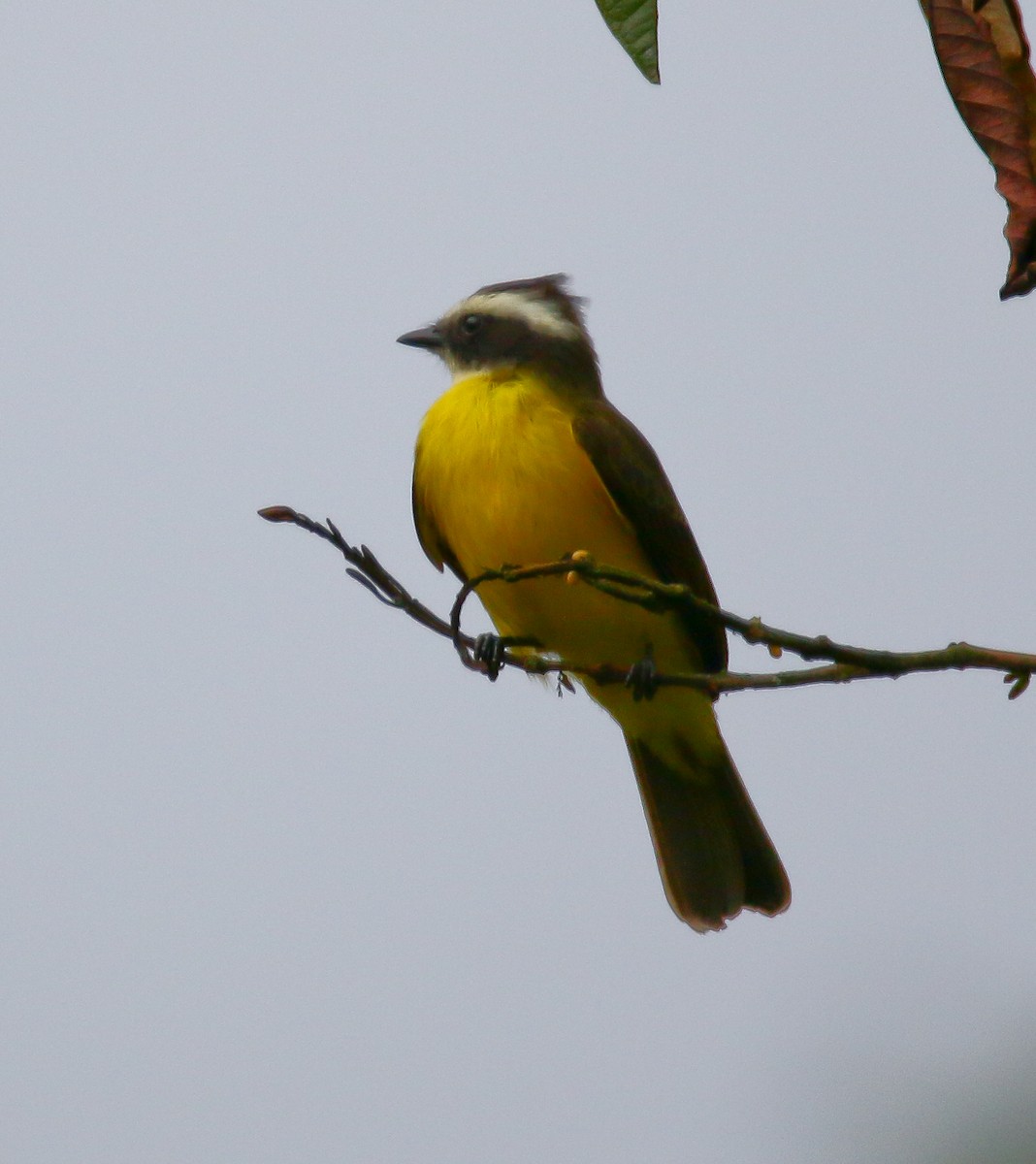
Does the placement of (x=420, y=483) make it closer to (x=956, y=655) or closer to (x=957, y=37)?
(x=956, y=655)

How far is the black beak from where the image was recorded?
5719mm

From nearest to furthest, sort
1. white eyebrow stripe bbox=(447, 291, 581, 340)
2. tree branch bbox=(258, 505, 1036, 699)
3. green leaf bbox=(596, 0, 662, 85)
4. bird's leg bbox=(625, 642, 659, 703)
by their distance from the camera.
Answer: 1. green leaf bbox=(596, 0, 662, 85)
2. tree branch bbox=(258, 505, 1036, 699)
3. bird's leg bbox=(625, 642, 659, 703)
4. white eyebrow stripe bbox=(447, 291, 581, 340)

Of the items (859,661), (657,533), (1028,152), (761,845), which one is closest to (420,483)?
(657,533)

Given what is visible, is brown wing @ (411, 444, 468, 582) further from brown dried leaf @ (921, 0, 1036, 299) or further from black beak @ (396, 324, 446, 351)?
brown dried leaf @ (921, 0, 1036, 299)

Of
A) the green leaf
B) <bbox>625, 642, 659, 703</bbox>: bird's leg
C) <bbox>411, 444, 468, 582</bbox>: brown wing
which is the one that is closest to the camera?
the green leaf

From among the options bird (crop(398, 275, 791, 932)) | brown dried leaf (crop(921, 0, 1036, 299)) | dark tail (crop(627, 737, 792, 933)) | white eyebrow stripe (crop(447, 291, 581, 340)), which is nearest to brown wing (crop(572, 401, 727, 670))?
bird (crop(398, 275, 791, 932))

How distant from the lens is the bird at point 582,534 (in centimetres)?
470

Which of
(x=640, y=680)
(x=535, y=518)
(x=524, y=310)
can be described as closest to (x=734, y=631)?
(x=640, y=680)

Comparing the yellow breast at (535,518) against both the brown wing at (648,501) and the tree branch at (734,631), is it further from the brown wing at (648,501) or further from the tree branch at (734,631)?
the tree branch at (734,631)

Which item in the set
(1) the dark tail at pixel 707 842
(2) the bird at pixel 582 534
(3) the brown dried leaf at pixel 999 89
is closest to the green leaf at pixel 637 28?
(3) the brown dried leaf at pixel 999 89

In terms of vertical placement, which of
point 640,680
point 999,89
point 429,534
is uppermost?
point 429,534

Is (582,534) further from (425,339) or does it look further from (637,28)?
(637,28)

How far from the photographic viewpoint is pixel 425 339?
5.75 m

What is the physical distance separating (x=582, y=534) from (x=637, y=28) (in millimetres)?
3348
